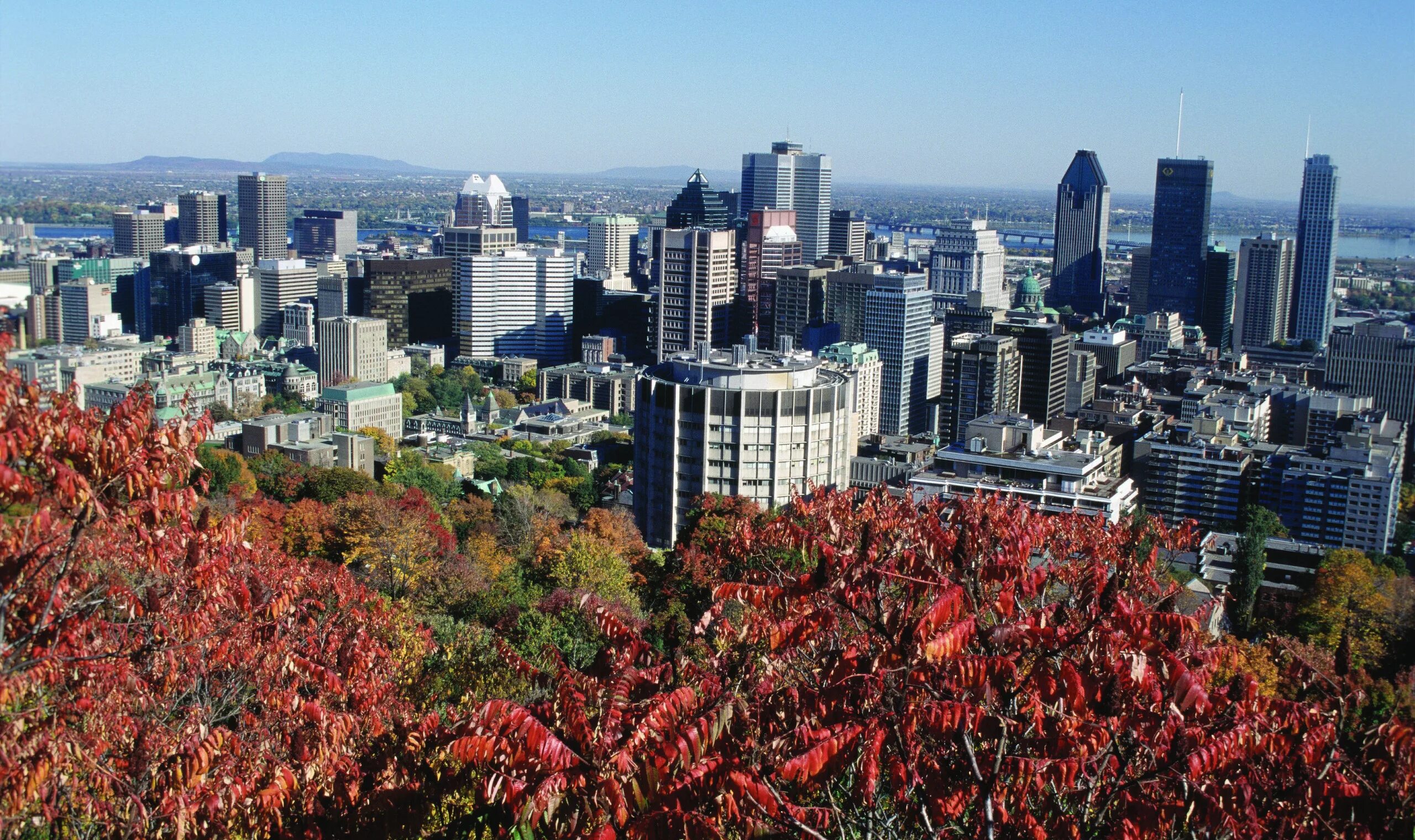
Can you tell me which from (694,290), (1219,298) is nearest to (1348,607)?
(694,290)

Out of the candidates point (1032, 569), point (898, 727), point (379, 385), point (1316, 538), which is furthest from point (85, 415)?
point (379, 385)

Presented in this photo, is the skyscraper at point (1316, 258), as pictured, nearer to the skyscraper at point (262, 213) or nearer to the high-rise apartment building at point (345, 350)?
Result: the high-rise apartment building at point (345, 350)

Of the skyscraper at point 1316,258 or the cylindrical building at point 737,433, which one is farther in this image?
the skyscraper at point 1316,258

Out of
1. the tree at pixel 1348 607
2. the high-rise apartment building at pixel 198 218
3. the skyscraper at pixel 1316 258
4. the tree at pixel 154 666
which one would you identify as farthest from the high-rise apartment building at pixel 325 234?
the tree at pixel 154 666

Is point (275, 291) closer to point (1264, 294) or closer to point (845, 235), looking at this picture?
point (845, 235)

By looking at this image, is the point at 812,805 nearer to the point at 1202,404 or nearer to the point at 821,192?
the point at 1202,404

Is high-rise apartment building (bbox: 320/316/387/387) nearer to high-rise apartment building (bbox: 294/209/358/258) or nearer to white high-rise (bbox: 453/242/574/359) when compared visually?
white high-rise (bbox: 453/242/574/359)
